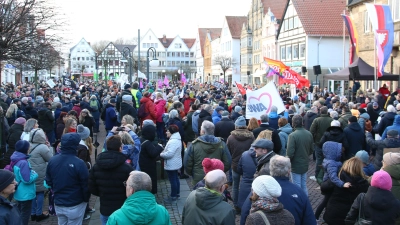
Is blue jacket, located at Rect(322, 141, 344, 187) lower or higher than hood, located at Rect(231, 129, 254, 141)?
lower

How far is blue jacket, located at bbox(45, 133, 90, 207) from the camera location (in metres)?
6.18

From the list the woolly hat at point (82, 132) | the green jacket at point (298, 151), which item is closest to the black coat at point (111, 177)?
the woolly hat at point (82, 132)

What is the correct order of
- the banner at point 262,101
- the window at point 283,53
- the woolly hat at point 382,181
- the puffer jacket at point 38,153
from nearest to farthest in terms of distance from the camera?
1. the woolly hat at point 382,181
2. the puffer jacket at point 38,153
3. the banner at point 262,101
4. the window at point 283,53

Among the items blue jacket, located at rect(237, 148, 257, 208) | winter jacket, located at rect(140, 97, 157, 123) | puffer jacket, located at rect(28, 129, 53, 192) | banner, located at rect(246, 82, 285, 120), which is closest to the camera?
blue jacket, located at rect(237, 148, 257, 208)

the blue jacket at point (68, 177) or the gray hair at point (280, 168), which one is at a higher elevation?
the gray hair at point (280, 168)

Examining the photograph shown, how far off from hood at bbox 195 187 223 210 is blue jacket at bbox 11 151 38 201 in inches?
146

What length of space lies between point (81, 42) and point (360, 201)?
118m

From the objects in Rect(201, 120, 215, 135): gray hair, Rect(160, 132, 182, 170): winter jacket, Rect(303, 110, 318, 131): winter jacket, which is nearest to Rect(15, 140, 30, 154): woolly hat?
Rect(160, 132, 182, 170): winter jacket

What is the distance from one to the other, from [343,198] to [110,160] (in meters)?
3.33

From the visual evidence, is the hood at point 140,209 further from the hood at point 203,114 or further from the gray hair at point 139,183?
the hood at point 203,114

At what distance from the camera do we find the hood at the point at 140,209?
4156 millimetres

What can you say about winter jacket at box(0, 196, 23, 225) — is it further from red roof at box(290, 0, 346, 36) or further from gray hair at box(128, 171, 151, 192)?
red roof at box(290, 0, 346, 36)

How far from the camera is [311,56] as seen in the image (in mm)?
44438

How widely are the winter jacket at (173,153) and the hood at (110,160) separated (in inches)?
106
